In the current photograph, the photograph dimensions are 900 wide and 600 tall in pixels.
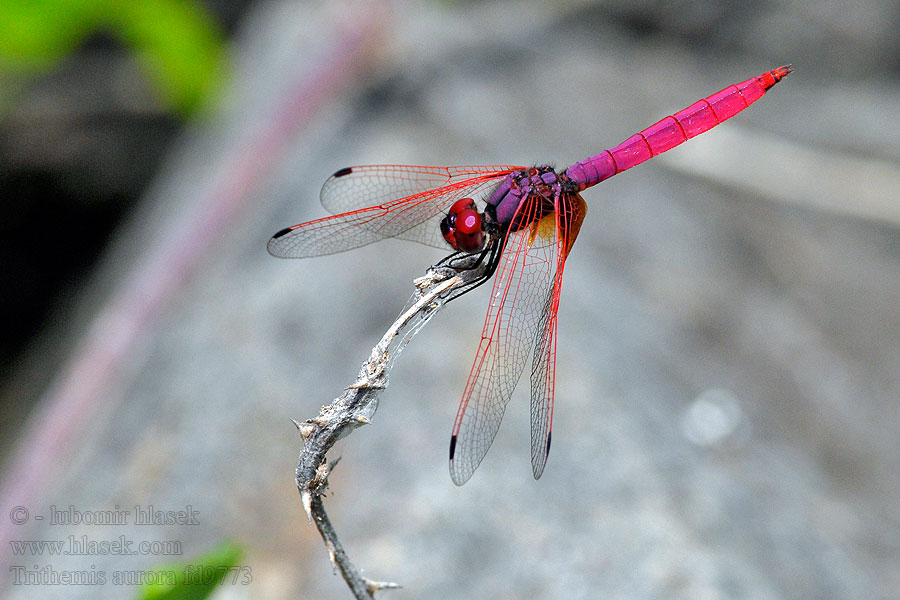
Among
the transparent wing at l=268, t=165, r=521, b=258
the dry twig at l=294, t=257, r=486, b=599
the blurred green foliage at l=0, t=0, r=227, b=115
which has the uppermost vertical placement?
the blurred green foliage at l=0, t=0, r=227, b=115

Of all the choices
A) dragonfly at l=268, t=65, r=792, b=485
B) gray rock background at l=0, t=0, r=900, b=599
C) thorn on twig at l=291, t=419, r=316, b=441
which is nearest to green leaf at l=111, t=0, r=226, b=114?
gray rock background at l=0, t=0, r=900, b=599

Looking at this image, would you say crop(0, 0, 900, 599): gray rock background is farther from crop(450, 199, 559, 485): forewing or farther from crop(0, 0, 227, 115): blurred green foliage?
crop(450, 199, 559, 485): forewing

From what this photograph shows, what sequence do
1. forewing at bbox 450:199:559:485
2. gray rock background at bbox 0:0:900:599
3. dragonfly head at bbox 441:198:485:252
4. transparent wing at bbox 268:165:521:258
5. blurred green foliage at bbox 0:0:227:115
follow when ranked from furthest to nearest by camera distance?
1. blurred green foliage at bbox 0:0:227:115
2. gray rock background at bbox 0:0:900:599
3. transparent wing at bbox 268:165:521:258
4. forewing at bbox 450:199:559:485
5. dragonfly head at bbox 441:198:485:252

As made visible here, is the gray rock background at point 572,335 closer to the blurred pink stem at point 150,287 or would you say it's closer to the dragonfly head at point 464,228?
the blurred pink stem at point 150,287

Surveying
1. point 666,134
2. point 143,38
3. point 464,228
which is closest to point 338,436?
point 464,228

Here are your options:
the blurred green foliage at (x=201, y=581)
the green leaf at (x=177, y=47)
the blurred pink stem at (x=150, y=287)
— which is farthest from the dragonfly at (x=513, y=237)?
the green leaf at (x=177, y=47)

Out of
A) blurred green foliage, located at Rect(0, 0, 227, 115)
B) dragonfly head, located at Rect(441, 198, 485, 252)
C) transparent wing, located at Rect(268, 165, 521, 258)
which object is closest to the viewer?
dragonfly head, located at Rect(441, 198, 485, 252)

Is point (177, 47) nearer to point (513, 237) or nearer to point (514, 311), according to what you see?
point (513, 237)
